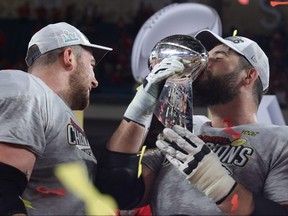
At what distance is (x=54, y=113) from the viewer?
234 cm

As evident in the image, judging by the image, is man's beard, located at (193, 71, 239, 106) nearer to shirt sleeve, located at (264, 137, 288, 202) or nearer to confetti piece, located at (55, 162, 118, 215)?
shirt sleeve, located at (264, 137, 288, 202)

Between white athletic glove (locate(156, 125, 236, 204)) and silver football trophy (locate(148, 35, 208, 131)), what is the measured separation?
0.08 meters

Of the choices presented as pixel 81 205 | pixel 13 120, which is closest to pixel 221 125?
pixel 81 205

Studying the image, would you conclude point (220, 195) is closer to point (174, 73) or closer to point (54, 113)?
point (174, 73)

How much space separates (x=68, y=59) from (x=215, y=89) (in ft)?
1.87

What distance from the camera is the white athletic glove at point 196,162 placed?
219 centimetres

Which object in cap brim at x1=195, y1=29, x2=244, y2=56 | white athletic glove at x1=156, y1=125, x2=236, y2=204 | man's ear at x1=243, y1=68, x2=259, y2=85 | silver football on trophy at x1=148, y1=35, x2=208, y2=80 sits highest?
silver football on trophy at x1=148, y1=35, x2=208, y2=80

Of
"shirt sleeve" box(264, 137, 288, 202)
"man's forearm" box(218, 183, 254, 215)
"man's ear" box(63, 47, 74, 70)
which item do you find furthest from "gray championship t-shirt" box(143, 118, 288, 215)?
"man's ear" box(63, 47, 74, 70)

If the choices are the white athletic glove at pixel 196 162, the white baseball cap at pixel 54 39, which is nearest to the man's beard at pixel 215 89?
the white athletic glove at pixel 196 162

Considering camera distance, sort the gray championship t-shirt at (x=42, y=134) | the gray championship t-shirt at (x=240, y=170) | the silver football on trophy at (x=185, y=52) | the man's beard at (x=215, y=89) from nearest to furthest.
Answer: the gray championship t-shirt at (x=42, y=134), the silver football on trophy at (x=185, y=52), the gray championship t-shirt at (x=240, y=170), the man's beard at (x=215, y=89)

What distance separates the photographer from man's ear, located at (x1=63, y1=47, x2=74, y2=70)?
2.61m

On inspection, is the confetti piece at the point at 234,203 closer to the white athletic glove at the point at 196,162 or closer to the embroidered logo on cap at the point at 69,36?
the white athletic glove at the point at 196,162

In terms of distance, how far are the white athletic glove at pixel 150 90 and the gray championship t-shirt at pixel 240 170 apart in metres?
0.25

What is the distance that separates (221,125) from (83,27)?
7.74m
